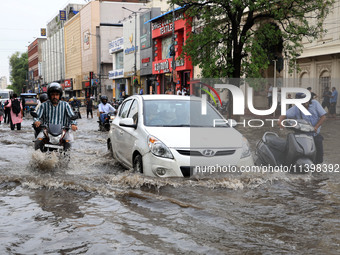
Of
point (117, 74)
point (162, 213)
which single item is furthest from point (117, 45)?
point (162, 213)

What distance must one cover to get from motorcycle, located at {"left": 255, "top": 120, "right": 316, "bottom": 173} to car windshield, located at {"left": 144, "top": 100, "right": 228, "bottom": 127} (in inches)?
40.2

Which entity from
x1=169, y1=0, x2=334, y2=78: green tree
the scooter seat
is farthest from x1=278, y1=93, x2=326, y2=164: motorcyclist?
x1=169, y1=0, x2=334, y2=78: green tree

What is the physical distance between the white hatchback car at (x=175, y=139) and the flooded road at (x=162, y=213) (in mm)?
258

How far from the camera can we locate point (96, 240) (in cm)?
468

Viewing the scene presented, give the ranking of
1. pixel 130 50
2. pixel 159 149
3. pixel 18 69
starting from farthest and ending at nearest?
pixel 18 69 < pixel 130 50 < pixel 159 149

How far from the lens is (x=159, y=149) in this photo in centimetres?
726

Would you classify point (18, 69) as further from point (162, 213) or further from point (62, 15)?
point (162, 213)

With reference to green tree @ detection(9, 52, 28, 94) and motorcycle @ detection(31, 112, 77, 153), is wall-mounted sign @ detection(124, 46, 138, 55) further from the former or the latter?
green tree @ detection(9, 52, 28, 94)

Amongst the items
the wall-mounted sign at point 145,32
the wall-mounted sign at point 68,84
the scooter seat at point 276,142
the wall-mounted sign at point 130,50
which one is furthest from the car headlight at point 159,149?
the wall-mounted sign at point 68,84

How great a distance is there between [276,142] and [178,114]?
182 centimetres

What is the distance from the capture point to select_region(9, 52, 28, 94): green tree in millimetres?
163750

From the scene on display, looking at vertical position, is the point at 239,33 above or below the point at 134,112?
above

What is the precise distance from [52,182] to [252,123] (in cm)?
622

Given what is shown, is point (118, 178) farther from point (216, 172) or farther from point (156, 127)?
point (216, 172)
